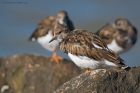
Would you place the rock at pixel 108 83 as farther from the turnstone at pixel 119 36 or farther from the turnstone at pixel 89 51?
the turnstone at pixel 119 36

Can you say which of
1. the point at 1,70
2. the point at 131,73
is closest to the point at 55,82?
the point at 1,70

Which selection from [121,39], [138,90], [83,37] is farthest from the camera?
[121,39]

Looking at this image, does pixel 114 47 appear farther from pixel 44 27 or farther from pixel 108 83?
pixel 108 83

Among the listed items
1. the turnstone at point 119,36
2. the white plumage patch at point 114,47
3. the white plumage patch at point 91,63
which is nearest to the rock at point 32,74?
the white plumage patch at point 114,47

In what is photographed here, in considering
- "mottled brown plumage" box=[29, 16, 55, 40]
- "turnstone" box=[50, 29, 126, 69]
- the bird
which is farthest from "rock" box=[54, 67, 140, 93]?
"mottled brown plumage" box=[29, 16, 55, 40]

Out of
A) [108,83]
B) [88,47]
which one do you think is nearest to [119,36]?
[88,47]

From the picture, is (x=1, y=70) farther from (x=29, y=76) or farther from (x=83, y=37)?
(x=83, y=37)
